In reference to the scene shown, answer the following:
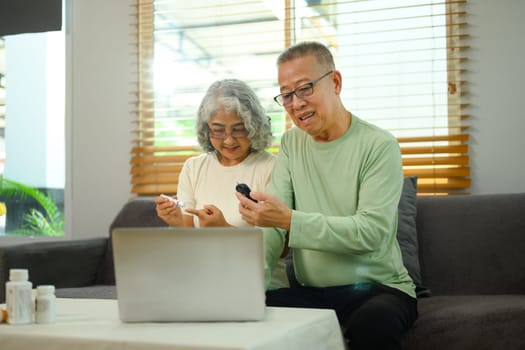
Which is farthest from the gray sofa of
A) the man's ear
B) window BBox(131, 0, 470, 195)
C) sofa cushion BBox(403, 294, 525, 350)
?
the man's ear

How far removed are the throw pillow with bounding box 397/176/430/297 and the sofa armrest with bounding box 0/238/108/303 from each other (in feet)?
4.46

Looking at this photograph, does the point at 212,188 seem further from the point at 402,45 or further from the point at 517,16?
the point at 517,16

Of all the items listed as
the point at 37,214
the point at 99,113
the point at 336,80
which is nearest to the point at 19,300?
the point at 336,80

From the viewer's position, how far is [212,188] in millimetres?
2395

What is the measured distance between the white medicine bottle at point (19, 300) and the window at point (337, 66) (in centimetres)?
202

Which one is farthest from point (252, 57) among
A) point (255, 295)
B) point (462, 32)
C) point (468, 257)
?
point (255, 295)

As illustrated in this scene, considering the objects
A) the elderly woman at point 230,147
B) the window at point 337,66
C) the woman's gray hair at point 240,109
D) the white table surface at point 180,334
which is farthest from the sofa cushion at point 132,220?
the white table surface at point 180,334

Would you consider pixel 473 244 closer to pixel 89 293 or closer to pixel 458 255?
pixel 458 255

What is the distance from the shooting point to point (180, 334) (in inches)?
47.9

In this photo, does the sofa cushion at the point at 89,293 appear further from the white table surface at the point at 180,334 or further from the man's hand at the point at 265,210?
the white table surface at the point at 180,334

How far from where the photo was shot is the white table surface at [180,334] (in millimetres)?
1155

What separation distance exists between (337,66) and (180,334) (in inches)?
86.8

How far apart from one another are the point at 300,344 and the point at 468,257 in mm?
1529

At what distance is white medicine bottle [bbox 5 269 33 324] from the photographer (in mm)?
1383
